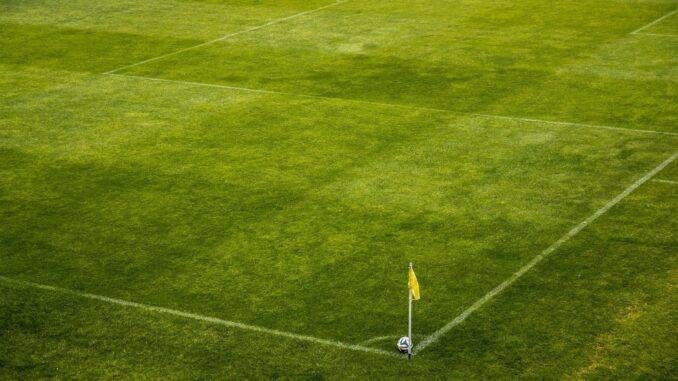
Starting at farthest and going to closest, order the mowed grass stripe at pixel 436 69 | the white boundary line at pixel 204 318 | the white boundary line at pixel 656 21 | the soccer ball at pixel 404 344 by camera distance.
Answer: the white boundary line at pixel 656 21 → the mowed grass stripe at pixel 436 69 → the white boundary line at pixel 204 318 → the soccer ball at pixel 404 344

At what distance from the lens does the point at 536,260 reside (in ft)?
42.1

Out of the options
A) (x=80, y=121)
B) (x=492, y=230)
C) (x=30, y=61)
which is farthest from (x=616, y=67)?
(x=30, y=61)

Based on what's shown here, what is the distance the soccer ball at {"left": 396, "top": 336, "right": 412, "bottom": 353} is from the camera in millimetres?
10664

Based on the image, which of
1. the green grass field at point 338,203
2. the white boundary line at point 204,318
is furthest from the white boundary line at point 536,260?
the white boundary line at point 204,318

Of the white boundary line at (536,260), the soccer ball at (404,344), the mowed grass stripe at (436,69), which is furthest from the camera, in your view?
the mowed grass stripe at (436,69)

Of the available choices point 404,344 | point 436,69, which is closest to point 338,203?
point 404,344

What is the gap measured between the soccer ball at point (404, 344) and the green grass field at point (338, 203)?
0.47 ft

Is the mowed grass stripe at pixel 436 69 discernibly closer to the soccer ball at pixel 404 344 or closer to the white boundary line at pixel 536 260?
the white boundary line at pixel 536 260

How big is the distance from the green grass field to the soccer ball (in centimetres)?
14

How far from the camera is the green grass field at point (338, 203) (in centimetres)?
1095

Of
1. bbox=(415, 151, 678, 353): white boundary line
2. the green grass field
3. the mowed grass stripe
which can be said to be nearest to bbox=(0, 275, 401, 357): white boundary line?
the green grass field

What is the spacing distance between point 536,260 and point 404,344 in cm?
283

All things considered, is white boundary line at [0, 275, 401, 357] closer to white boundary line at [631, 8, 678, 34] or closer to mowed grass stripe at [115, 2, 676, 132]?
mowed grass stripe at [115, 2, 676, 132]

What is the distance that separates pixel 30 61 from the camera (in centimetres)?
2252
